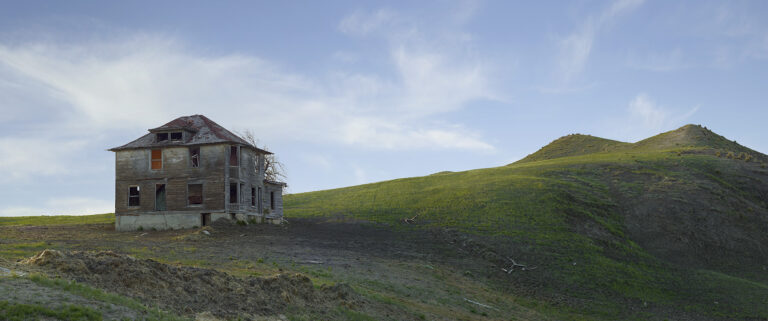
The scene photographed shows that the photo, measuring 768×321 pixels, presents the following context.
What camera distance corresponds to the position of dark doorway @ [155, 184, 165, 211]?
5228cm

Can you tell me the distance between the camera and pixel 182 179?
51.8 m

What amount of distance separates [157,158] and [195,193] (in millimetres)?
4630

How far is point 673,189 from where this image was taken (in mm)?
66438

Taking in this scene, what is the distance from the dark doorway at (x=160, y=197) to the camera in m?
52.3

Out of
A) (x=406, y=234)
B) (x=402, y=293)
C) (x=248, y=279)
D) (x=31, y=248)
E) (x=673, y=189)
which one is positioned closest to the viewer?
(x=248, y=279)

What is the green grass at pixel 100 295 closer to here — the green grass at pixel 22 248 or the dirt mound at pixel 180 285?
the dirt mound at pixel 180 285

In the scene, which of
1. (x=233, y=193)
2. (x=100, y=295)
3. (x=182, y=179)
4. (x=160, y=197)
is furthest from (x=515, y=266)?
(x=100, y=295)

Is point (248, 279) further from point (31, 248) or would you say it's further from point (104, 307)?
point (31, 248)

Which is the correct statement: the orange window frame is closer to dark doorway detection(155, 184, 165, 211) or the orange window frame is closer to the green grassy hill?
dark doorway detection(155, 184, 165, 211)

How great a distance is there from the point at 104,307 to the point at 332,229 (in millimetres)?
36164

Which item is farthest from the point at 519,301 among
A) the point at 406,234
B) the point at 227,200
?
the point at 227,200

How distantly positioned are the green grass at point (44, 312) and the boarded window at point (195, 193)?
35.1m

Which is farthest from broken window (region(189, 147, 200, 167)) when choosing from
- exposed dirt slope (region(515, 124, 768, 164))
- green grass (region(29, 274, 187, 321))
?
exposed dirt slope (region(515, 124, 768, 164))

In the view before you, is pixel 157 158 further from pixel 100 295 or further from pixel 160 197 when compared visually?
pixel 100 295
